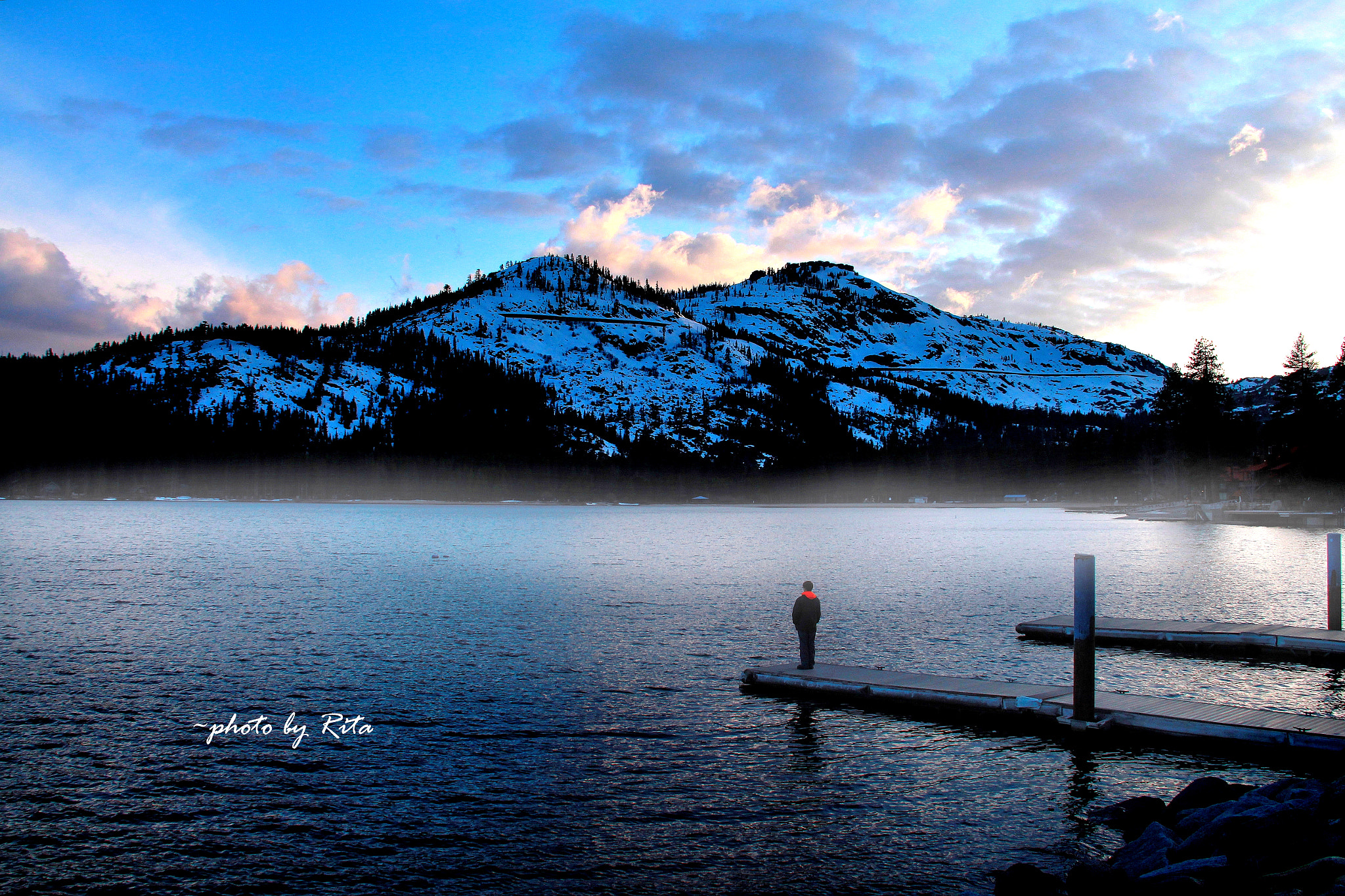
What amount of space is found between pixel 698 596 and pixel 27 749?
36798 mm

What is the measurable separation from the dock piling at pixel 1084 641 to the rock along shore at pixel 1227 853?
232 inches

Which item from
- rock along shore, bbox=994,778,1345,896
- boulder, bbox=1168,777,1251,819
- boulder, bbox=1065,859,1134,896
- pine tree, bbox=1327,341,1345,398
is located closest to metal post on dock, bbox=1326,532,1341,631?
rock along shore, bbox=994,778,1345,896

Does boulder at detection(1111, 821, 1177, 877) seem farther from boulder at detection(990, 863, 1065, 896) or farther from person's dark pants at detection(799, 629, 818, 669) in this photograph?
person's dark pants at detection(799, 629, 818, 669)

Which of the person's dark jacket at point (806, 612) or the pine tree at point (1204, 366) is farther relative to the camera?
the pine tree at point (1204, 366)

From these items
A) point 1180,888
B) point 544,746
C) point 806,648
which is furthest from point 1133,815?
point 544,746

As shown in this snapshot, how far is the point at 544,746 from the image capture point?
843 inches

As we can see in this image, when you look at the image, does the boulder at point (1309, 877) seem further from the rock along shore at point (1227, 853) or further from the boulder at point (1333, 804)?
the boulder at point (1333, 804)

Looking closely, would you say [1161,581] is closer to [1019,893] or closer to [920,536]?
[1019,893]

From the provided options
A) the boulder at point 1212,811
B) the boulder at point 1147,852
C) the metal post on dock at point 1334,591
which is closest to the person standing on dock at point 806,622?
the boulder at point 1212,811

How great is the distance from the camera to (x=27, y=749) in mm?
20734

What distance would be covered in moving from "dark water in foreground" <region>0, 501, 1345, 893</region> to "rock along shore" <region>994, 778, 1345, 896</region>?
144 centimetres

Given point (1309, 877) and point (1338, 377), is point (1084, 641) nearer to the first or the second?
point (1309, 877)

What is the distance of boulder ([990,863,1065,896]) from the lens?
12.7 metres

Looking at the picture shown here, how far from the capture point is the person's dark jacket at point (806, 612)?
27.2m
